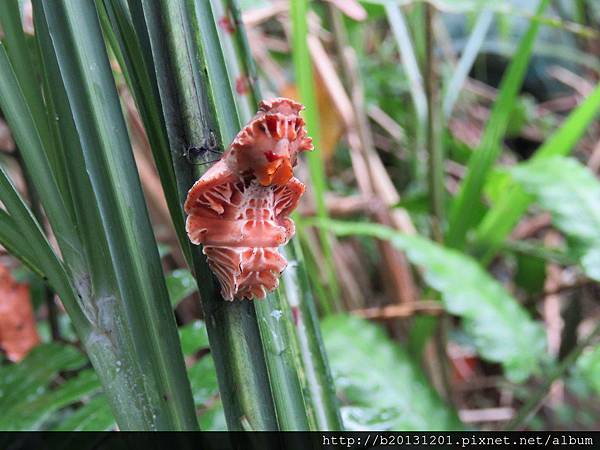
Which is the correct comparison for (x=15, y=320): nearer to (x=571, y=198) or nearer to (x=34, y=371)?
(x=34, y=371)

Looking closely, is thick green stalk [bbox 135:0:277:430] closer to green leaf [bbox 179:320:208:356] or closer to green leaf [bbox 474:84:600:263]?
green leaf [bbox 179:320:208:356]

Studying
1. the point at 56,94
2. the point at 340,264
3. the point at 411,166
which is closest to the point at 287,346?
the point at 56,94

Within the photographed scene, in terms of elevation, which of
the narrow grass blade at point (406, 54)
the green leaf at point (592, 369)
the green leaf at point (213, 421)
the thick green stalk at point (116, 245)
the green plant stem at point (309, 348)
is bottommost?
the green leaf at point (592, 369)

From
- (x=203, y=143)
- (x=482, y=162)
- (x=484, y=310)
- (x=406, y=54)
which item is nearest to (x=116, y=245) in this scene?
(x=203, y=143)

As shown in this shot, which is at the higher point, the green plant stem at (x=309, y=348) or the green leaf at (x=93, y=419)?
the green plant stem at (x=309, y=348)

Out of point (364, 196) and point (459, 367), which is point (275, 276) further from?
point (459, 367)

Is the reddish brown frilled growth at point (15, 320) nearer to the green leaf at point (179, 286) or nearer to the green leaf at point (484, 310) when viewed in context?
the green leaf at point (179, 286)

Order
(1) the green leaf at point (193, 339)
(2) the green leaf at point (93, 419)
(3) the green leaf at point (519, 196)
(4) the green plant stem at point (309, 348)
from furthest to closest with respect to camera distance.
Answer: (3) the green leaf at point (519, 196)
(1) the green leaf at point (193, 339)
(2) the green leaf at point (93, 419)
(4) the green plant stem at point (309, 348)

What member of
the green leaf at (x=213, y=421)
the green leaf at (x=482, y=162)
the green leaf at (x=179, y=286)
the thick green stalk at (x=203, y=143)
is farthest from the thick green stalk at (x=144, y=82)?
the green leaf at (x=482, y=162)
